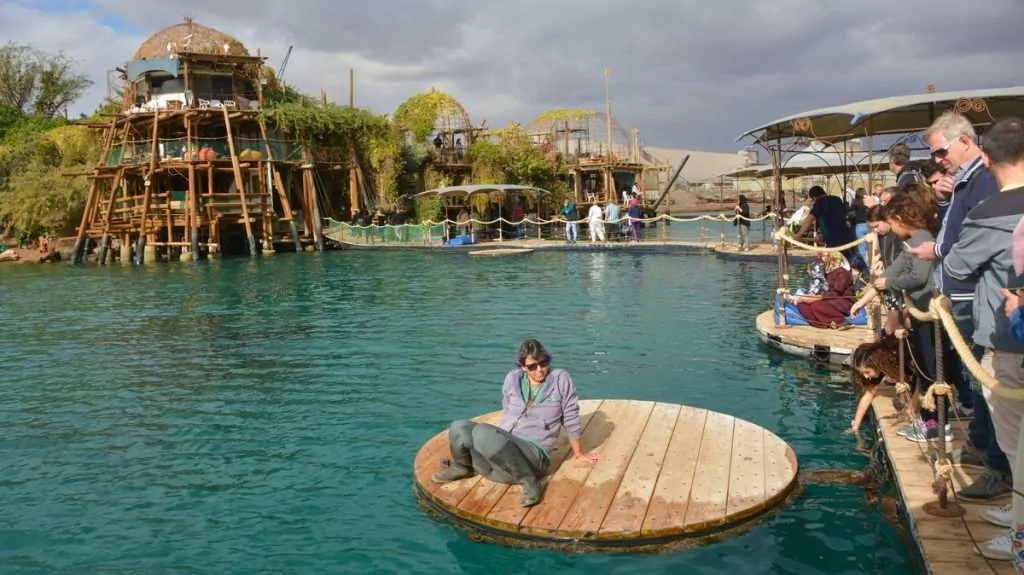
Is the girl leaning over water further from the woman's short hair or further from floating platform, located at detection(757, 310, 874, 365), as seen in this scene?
floating platform, located at detection(757, 310, 874, 365)

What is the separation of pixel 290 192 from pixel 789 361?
36689 mm

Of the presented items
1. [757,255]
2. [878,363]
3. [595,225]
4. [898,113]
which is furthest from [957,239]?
[595,225]

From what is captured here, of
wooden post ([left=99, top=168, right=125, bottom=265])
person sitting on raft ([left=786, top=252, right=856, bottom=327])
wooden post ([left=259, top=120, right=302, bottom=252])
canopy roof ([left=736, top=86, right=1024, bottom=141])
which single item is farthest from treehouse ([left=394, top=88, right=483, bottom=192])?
person sitting on raft ([left=786, top=252, right=856, bottom=327])

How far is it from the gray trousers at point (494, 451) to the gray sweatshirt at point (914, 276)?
3.16m

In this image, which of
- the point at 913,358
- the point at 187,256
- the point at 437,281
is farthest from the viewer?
the point at 187,256

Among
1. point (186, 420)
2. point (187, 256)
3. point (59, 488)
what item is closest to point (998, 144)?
point (59, 488)

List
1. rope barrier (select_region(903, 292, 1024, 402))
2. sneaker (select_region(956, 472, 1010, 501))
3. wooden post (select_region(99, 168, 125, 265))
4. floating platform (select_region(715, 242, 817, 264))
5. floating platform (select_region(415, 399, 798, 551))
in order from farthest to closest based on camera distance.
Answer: wooden post (select_region(99, 168, 125, 265)) < floating platform (select_region(715, 242, 817, 264)) < floating platform (select_region(415, 399, 798, 551)) < sneaker (select_region(956, 472, 1010, 501)) < rope barrier (select_region(903, 292, 1024, 402))

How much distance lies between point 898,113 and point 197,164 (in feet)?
102

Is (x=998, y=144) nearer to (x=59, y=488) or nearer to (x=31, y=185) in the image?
(x=59, y=488)

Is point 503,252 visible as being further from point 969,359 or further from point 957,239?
point 969,359

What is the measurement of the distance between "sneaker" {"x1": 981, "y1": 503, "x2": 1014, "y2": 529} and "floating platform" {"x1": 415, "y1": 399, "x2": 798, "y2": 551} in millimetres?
1470

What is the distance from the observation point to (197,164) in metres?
36.9

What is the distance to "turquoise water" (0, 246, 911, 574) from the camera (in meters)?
6.04

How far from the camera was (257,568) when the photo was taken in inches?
234
